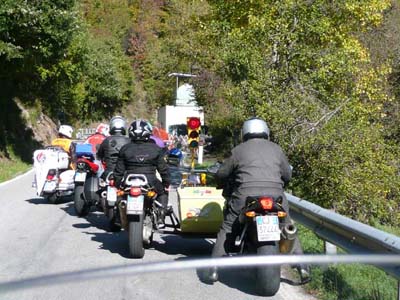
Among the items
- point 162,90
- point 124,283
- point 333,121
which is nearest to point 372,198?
point 333,121

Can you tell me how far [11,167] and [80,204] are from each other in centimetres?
1540

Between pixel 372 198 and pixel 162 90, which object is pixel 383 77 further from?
pixel 162 90

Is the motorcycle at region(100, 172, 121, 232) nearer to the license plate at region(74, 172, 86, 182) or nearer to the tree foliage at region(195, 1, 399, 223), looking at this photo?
the license plate at region(74, 172, 86, 182)

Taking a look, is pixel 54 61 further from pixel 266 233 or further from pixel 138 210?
pixel 266 233

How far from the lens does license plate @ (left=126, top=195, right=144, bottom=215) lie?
7.67m

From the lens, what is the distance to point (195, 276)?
23.0 ft

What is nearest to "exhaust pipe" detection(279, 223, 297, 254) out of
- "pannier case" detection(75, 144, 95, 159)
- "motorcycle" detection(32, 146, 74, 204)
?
"pannier case" detection(75, 144, 95, 159)

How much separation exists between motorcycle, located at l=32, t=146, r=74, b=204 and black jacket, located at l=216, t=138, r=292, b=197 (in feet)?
23.3

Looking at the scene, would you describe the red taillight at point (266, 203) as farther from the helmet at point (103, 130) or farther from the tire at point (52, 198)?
the tire at point (52, 198)

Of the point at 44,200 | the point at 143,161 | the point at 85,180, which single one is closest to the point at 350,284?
the point at 143,161

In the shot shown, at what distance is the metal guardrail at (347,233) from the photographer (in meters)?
5.18

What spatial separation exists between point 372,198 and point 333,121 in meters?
1.67

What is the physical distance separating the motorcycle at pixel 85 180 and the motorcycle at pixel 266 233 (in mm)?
5335

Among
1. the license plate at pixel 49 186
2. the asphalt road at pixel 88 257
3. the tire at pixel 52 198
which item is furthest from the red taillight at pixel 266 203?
the tire at pixel 52 198
